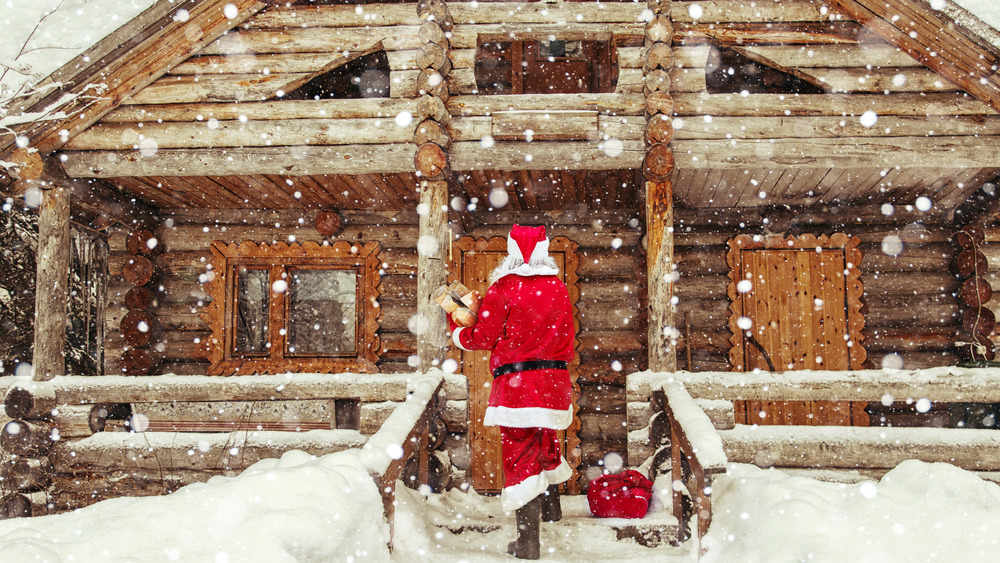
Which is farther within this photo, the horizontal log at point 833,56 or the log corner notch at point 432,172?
the horizontal log at point 833,56

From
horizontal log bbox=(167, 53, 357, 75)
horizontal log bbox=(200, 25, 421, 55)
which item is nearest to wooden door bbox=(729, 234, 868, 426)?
horizontal log bbox=(200, 25, 421, 55)

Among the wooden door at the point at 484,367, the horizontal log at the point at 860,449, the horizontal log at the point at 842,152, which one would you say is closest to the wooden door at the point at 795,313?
the horizontal log at the point at 842,152

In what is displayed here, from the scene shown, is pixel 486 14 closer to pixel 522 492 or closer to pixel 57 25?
pixel 522 492

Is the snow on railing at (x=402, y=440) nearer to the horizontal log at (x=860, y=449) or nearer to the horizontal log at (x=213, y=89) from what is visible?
the horizontal log at (x=860, y=449)

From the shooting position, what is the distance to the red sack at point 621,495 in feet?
14.2

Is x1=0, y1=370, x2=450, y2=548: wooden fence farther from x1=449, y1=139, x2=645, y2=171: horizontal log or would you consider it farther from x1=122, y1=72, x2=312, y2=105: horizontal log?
x1=122, y1=72, x2=312, y2=105: horizontal log

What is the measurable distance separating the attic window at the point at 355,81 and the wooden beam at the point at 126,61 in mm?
1690

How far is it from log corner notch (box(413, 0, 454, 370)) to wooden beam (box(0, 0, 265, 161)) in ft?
6.38

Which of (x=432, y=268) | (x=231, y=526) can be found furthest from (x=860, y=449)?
(x=231, y=526)

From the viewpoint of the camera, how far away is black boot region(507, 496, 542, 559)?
3.71m

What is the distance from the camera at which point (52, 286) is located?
552cm

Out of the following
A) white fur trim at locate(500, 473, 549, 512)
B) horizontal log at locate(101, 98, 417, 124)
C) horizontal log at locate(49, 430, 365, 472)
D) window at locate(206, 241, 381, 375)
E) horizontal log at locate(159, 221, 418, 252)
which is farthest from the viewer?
horizontal log at locate(159, 221, 418, 252)

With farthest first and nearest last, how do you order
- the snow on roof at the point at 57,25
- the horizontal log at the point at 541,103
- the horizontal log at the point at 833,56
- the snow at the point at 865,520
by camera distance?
the snow on roof at the point at 57,25 → the horizontal log at the point at 541,103 → the horizontal log at the point at 833,56 → the snow at the point at 865,520

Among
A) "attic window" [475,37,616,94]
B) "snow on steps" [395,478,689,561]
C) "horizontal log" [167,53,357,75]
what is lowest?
"snow on steps" [395,478,689,561]
